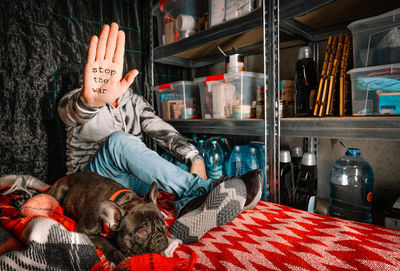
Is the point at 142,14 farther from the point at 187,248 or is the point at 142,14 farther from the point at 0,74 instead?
the point at 187,248

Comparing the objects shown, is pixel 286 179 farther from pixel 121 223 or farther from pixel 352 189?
pixel 121 223

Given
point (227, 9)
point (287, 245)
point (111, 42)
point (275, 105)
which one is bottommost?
point (287, 245)

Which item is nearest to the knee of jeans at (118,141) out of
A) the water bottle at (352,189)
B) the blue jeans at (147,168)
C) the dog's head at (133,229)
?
the blue jeans at (147,168)

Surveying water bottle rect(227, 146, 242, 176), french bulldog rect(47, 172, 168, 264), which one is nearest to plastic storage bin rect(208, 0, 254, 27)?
water bottle rect(227, 146, 242, 176)

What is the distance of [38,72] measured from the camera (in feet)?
5.12

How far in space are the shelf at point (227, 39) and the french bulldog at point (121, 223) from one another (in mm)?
958

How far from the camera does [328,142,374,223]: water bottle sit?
1.09 meters

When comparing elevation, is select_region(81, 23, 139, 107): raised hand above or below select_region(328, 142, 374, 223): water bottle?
above

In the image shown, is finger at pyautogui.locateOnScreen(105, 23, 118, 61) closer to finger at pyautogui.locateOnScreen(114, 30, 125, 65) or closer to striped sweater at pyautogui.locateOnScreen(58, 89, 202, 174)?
finger at pyautogui.locateOnScreen(114, 30, 125, 65)

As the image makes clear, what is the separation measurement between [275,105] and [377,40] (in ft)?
1.50

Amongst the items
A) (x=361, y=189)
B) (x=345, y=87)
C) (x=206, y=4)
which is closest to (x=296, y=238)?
(x=361, y=189)

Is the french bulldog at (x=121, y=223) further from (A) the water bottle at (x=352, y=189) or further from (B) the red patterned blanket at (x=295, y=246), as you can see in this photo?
(A) the water bottle at (x=352, y=189)

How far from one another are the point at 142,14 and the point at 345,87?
1702 mm

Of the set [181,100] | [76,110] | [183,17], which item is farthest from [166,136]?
[183,17]
